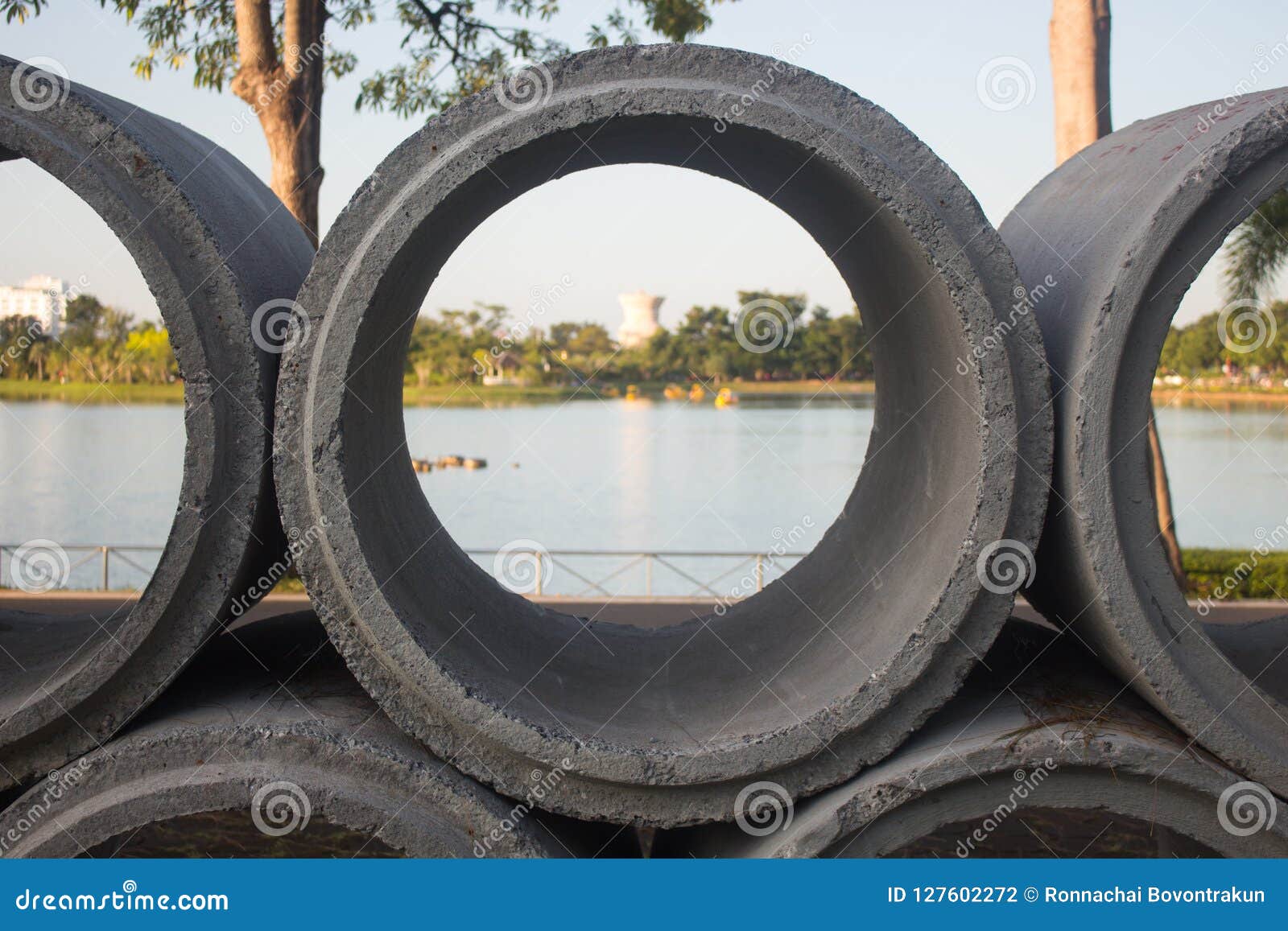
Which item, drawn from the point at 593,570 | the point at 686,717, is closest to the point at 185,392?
the point at 686,717

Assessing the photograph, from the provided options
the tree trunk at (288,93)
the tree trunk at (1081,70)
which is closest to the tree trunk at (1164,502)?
the tree trunk at (1081,70)

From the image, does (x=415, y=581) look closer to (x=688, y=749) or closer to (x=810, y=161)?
(x=688, y=749)

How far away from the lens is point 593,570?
12.5m

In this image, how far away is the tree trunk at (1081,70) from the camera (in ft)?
33.4

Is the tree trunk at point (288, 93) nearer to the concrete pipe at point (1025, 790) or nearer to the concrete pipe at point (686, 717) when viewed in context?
the concrete pipe at point (686, 717)

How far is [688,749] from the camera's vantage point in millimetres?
3230

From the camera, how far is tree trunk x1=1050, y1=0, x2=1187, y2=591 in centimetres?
1018

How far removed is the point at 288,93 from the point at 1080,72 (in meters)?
7.57

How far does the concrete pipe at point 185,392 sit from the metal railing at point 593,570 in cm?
838

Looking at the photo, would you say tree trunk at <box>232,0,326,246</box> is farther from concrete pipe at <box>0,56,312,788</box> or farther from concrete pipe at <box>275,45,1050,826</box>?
concrete pipe at <box>275,45,1050,826</box>

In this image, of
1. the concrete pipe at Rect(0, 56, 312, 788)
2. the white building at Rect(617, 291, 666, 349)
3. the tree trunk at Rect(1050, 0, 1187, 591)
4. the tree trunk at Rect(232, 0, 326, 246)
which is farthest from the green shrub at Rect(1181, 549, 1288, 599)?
the white building at Rect(617, 291, 666, 349)

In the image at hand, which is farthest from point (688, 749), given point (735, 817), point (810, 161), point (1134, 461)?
point (810, 161)

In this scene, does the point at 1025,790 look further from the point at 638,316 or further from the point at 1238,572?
the point at 638,316
